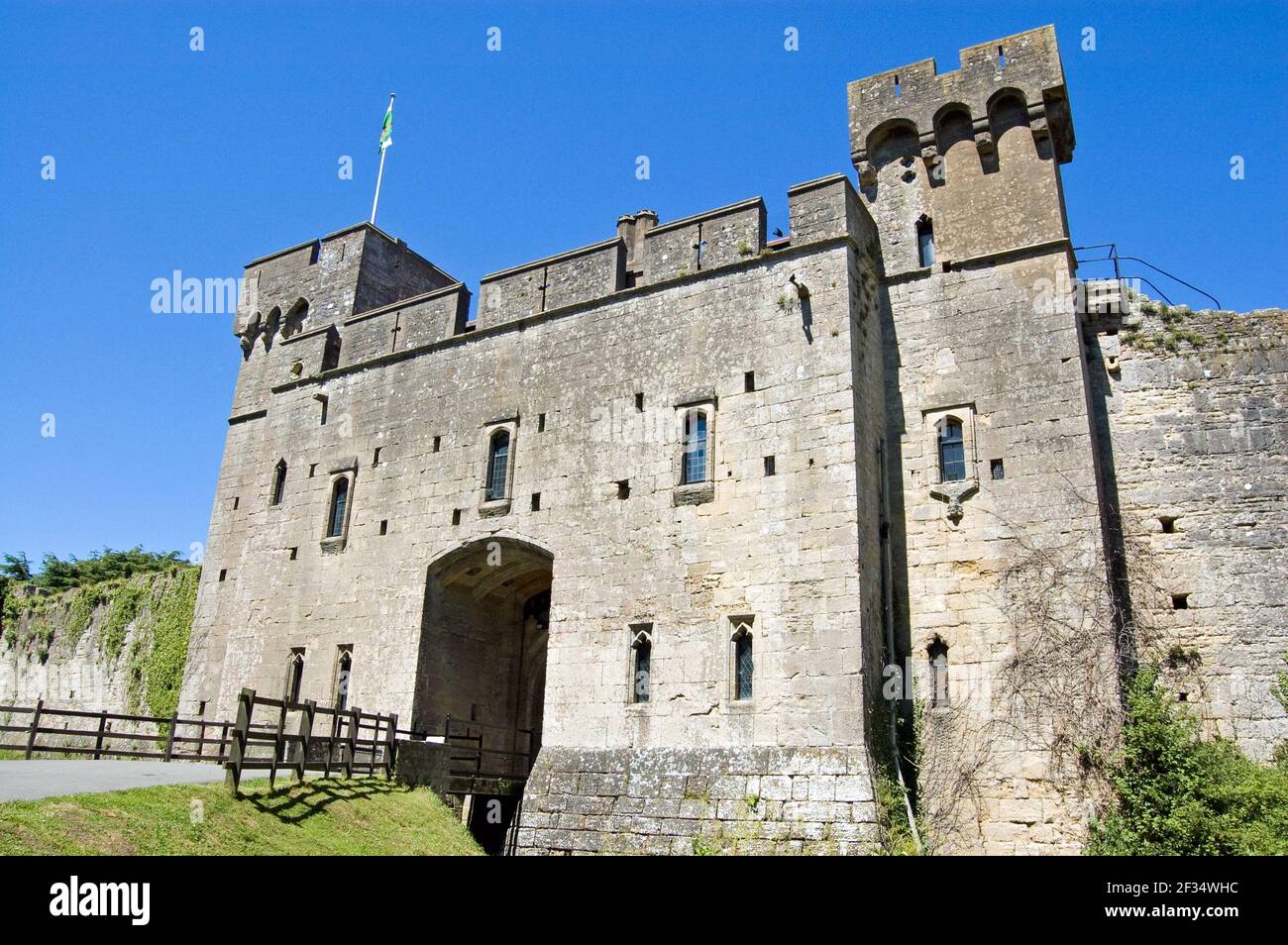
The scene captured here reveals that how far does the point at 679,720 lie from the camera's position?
50.0 ft

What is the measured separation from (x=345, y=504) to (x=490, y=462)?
3.66 m

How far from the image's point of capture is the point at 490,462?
63.0 feet

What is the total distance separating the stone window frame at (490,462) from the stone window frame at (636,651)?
371 centimetres

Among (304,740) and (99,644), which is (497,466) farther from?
(99,644)

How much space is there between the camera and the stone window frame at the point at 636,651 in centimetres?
1577

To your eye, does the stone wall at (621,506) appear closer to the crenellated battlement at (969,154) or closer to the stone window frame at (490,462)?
the stone window frame at (490,462)

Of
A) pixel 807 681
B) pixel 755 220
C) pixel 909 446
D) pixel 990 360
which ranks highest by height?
pixel 755 220

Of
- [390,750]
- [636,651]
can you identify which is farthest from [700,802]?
[390,750]

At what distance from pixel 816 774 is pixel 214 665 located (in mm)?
13978

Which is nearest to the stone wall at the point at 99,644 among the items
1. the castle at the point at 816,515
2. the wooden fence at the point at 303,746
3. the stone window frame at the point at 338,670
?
the castle at the point at 816,515

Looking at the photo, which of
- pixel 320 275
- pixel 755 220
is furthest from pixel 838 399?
pixel 320 275

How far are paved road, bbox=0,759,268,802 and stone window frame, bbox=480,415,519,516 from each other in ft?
18.8

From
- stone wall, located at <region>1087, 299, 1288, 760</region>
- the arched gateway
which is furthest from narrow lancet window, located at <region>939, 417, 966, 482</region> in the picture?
the arched gateway
